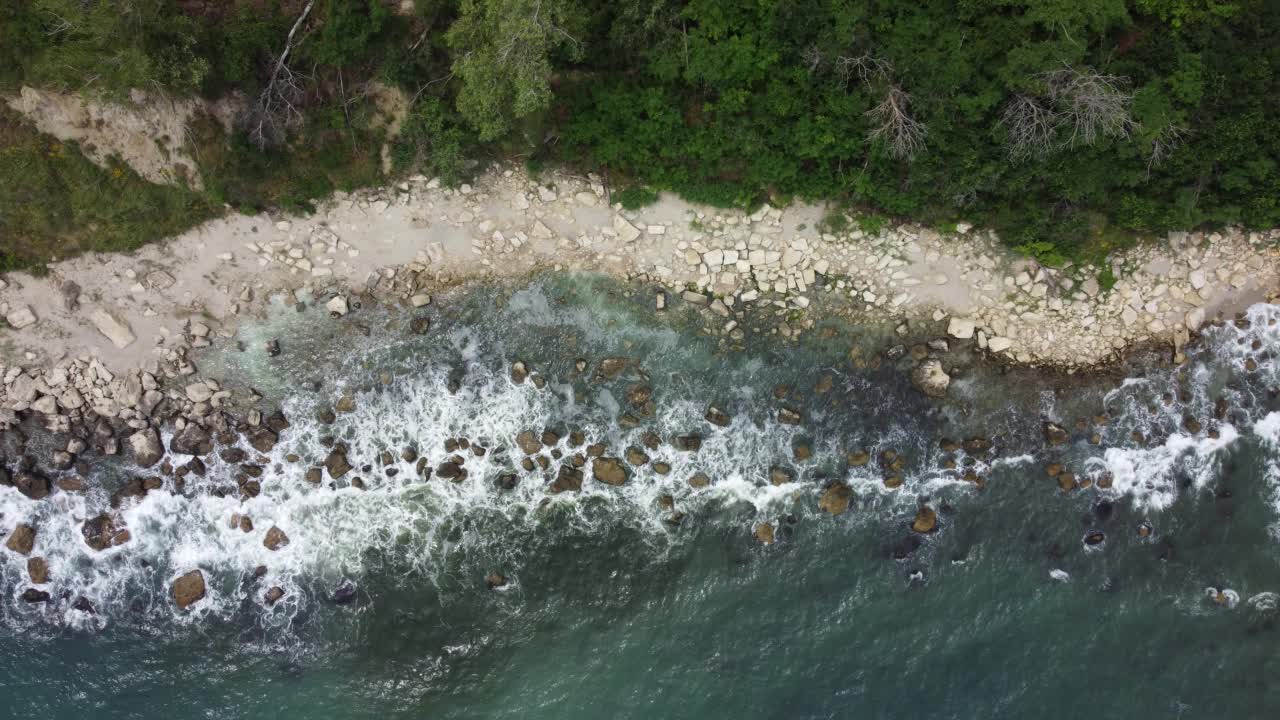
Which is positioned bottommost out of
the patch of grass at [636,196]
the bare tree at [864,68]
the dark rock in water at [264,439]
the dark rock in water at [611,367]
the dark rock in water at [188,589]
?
the dark rock in water at [188,589]

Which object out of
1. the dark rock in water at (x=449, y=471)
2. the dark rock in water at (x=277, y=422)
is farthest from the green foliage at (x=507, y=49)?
the dark rock in water at (x=277, y=422)

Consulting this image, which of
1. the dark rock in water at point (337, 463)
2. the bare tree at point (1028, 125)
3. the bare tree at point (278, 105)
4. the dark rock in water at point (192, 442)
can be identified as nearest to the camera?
the bare tree at point (1028, 125)

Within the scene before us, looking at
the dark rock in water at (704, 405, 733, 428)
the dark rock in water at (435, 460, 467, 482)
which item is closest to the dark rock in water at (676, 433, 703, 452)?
the dark rock in water at (704, 405, 733, 428)

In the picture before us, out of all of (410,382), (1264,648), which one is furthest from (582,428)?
(1264,648)

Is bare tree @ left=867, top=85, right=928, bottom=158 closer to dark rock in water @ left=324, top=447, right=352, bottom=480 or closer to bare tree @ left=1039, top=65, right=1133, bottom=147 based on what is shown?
bare tree @ left=1039, top=65, right=1133, bottom=147

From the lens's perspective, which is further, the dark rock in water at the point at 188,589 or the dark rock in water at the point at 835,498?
the dark rock in water at the point at 835,498

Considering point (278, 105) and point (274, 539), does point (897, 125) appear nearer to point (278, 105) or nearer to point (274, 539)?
point (278, 105)

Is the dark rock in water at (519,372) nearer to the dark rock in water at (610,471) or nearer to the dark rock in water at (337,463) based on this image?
the dark rock in water at (610,471)
